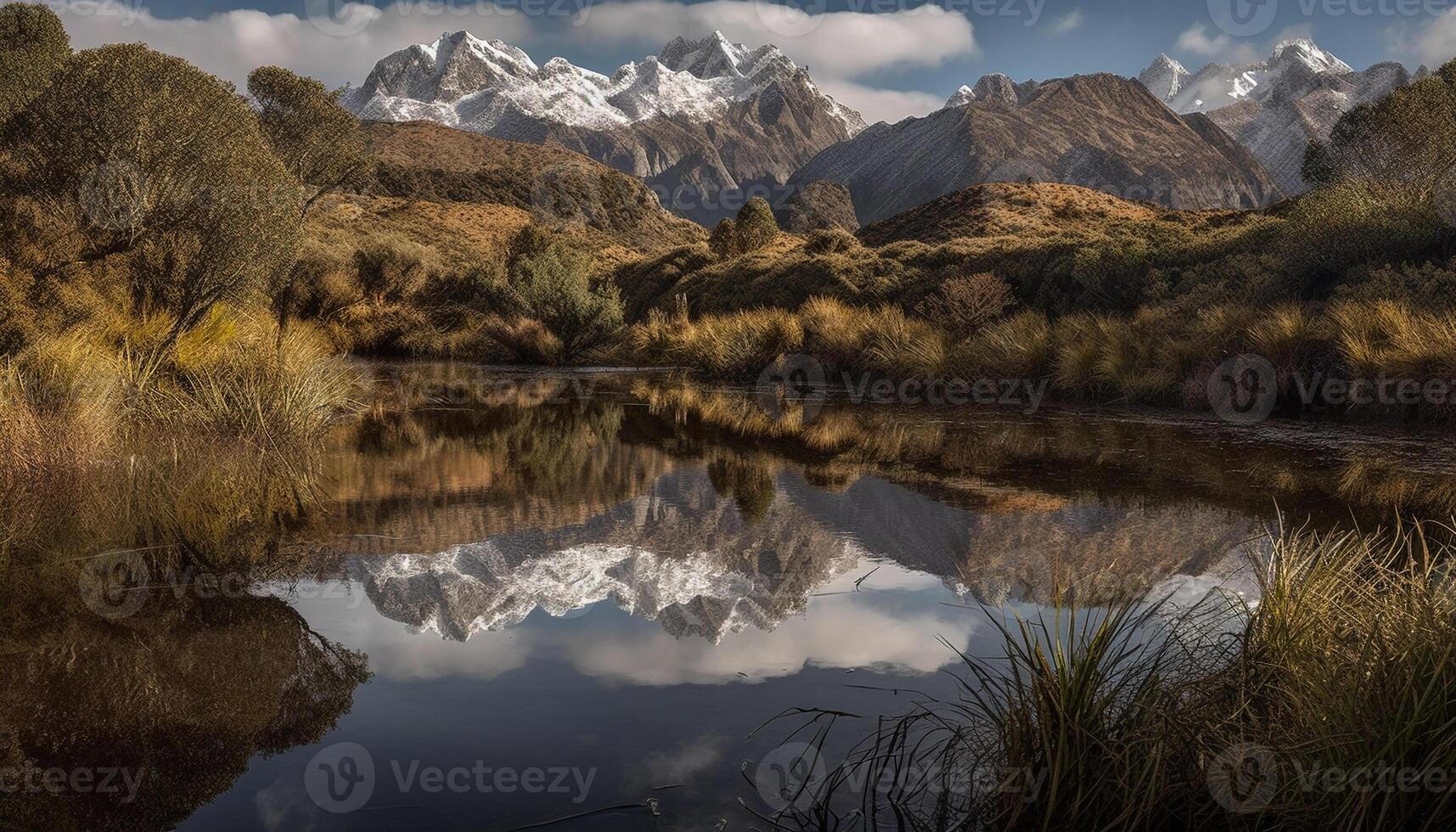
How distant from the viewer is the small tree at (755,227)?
4394 cm

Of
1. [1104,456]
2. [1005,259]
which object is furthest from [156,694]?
[1005,259]

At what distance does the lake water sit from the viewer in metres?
2.91

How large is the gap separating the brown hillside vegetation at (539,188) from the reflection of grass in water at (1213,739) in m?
62.3

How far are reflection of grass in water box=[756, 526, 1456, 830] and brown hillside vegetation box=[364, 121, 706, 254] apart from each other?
62.3 metres

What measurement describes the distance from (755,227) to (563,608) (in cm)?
4088

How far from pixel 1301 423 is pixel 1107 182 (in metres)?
161

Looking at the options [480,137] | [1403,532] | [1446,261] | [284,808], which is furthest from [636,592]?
[480,137]

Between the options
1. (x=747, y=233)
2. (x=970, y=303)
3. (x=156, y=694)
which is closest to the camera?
(x=156, y=694)

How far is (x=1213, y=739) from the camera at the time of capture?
103 inches

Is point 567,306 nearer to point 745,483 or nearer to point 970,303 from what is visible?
point 970,303

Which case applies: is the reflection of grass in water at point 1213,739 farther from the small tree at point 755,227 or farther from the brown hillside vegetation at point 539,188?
the brown hillside vegetation at point 539,188

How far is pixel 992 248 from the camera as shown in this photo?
→ 25.7 metres

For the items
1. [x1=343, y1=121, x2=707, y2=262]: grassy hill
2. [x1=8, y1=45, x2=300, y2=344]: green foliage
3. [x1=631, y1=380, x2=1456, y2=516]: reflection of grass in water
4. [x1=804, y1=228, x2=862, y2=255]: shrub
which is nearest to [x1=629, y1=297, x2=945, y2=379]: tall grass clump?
[x1=631, y1=380, x2=1456, y2=516]: reflection of grass in water

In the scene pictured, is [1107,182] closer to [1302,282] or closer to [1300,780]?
[1302,282]
